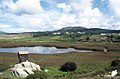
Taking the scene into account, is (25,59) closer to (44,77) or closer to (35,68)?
(35,68)

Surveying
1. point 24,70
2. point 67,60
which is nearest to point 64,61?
point 67,60

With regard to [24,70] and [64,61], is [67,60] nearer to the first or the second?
[64,61]

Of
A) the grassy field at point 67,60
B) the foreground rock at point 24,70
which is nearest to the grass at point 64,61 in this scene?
the grassy field at point 67,60

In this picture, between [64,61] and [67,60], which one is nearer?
[64,61]

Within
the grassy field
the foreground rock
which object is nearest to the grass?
the grassy field

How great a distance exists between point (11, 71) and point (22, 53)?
6816mm

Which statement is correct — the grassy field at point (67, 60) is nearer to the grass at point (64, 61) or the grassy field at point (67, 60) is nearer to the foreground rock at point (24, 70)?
the grass at point (64, 61)

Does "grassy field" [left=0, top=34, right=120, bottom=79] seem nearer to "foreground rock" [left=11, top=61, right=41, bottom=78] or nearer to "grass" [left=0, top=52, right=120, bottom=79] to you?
"grass" [left=0, top=52, right=120, bottom=79]

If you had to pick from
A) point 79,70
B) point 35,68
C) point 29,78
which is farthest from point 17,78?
point 79,70

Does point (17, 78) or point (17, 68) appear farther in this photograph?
point (17, 68)

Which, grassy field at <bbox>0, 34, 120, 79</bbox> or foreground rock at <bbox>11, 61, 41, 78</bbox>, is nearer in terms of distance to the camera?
grassy field at <bbox>0, 34, 120, 79</bbox>

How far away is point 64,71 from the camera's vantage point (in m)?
41.5

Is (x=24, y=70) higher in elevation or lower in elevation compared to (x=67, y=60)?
higher

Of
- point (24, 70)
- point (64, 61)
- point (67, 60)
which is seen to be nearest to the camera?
point (24, 70)
